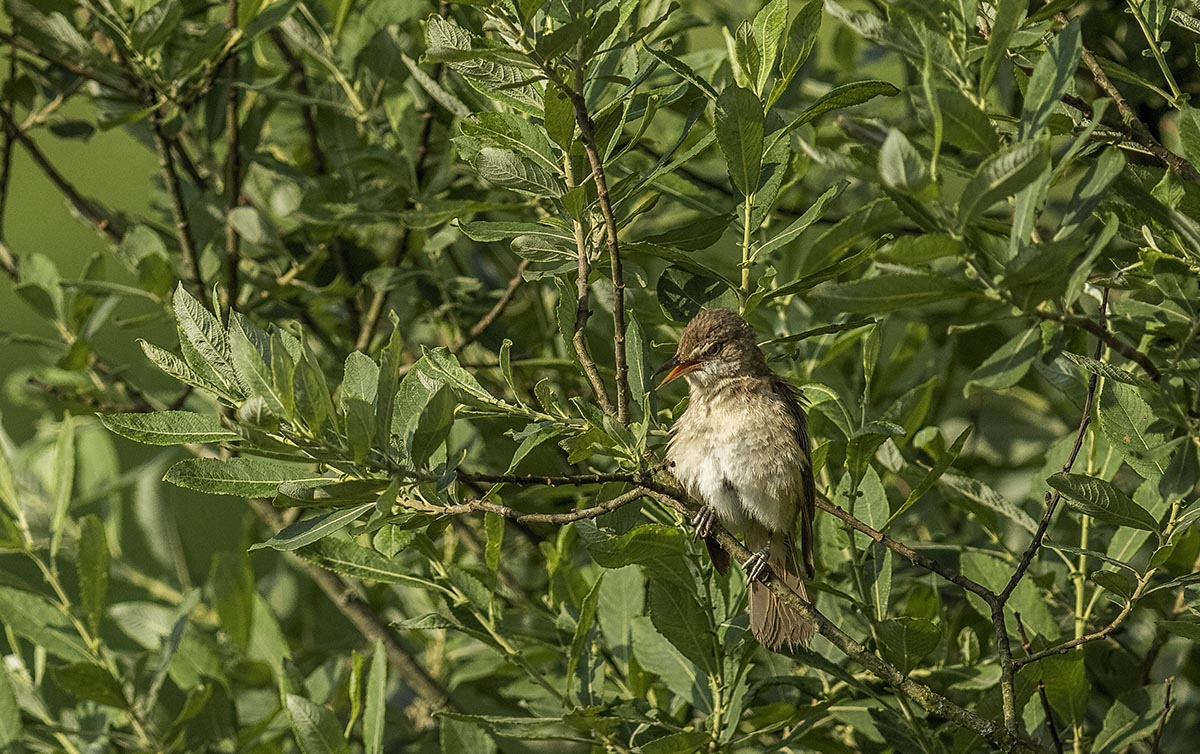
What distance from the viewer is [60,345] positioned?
3422 mm

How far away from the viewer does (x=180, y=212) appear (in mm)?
3166

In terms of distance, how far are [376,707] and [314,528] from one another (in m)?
0.73

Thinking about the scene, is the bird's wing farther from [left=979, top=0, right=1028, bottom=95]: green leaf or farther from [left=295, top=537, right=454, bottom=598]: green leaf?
[left=979, top=0, right=1028, bottom=95]: green leaf

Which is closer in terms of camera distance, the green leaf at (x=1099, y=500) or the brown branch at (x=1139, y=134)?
the green leaf at (x=1099, y=500)

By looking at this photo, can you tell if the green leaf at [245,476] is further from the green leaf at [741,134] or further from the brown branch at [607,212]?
the green leaf at [741,134]

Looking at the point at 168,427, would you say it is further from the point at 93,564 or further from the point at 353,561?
the point at 93,564

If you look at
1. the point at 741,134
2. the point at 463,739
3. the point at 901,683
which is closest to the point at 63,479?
the point at 463,739

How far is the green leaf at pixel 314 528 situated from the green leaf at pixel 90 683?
1.06 m

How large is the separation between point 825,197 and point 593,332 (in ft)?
2.85

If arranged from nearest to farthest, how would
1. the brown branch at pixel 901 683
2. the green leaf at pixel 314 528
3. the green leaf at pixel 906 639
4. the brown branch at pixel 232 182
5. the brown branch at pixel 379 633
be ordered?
the green leaf at pixel 314 528 → the brown branch at pixel 901 683 → the green leaf at pixel 906 639 → the brown branch at pixel 232 182 → the brown branch at pixel 379 633

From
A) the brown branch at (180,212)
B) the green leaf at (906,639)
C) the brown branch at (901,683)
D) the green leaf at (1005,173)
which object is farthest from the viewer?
the brown branch at (180,212)

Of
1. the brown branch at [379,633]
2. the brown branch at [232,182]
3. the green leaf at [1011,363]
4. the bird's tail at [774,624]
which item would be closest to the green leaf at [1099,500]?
the green leaf at [1011,363]

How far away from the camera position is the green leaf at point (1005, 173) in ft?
5.27

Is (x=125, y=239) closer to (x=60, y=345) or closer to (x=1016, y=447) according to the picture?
(x=60, y=345)
